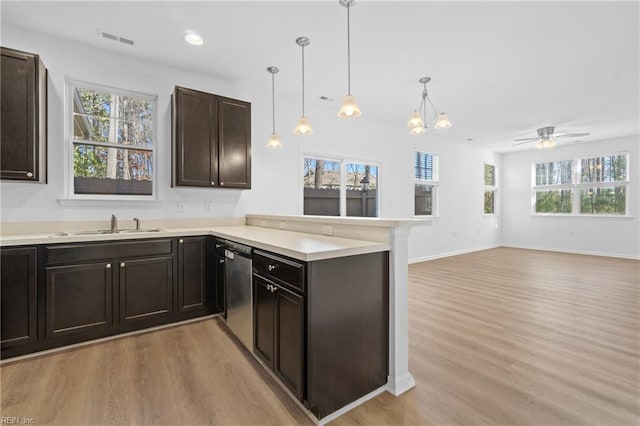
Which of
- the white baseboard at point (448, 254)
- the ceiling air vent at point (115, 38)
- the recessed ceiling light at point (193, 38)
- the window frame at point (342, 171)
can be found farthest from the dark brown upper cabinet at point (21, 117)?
the white baseboard at point (448, 254)

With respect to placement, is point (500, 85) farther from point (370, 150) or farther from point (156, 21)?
point (156, 21)

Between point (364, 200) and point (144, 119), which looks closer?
point (144, 119)

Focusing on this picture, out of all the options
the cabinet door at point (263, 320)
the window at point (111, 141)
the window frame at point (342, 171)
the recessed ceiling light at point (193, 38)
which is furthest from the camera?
the window frame at point (342, 171)

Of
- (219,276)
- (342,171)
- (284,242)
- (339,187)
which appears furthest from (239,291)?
(342,171)

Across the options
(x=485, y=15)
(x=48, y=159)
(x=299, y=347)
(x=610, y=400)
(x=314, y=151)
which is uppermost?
(x=485, y=15)

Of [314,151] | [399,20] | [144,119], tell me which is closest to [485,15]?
[399,20]

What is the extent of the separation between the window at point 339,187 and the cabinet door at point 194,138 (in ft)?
5.24

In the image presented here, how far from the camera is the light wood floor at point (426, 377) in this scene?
1.67m

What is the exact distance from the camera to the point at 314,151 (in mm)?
4676

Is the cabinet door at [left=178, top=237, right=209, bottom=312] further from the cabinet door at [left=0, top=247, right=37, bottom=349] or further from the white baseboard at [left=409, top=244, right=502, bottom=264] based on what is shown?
the white baseboard at [left=409, top=244, right=502, bottom=264]

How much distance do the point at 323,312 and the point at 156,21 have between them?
9.36ft

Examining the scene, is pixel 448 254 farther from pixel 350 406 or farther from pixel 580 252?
pixel 350 406

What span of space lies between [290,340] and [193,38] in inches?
113

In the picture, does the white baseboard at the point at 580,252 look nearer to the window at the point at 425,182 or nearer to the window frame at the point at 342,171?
the window at the point at 425,182
